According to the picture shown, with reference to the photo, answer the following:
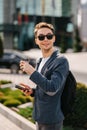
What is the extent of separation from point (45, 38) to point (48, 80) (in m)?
0.47

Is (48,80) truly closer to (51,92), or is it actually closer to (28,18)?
(51,92)

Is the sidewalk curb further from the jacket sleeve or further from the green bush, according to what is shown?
the jacket sleeve

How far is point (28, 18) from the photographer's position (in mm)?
79938

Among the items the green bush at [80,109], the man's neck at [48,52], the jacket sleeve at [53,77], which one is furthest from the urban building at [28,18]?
the jacket sleeve at [53,77]

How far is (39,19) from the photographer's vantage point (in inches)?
3201

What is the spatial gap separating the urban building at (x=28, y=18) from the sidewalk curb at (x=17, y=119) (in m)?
64.5

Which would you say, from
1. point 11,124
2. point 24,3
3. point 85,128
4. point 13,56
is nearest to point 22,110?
point 11,124

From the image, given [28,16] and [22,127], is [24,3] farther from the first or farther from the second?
[22,127]

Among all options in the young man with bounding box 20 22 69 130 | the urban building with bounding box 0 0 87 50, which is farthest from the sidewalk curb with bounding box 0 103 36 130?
the urban building with bounding box 0 0 87 50

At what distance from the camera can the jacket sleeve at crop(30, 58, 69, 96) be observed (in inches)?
163

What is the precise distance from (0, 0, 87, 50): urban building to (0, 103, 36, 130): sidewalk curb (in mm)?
64478

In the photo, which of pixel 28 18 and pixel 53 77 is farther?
pixel 28 18

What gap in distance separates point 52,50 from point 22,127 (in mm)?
5043

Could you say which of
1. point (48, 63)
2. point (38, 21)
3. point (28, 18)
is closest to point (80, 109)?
point (48, 63)
